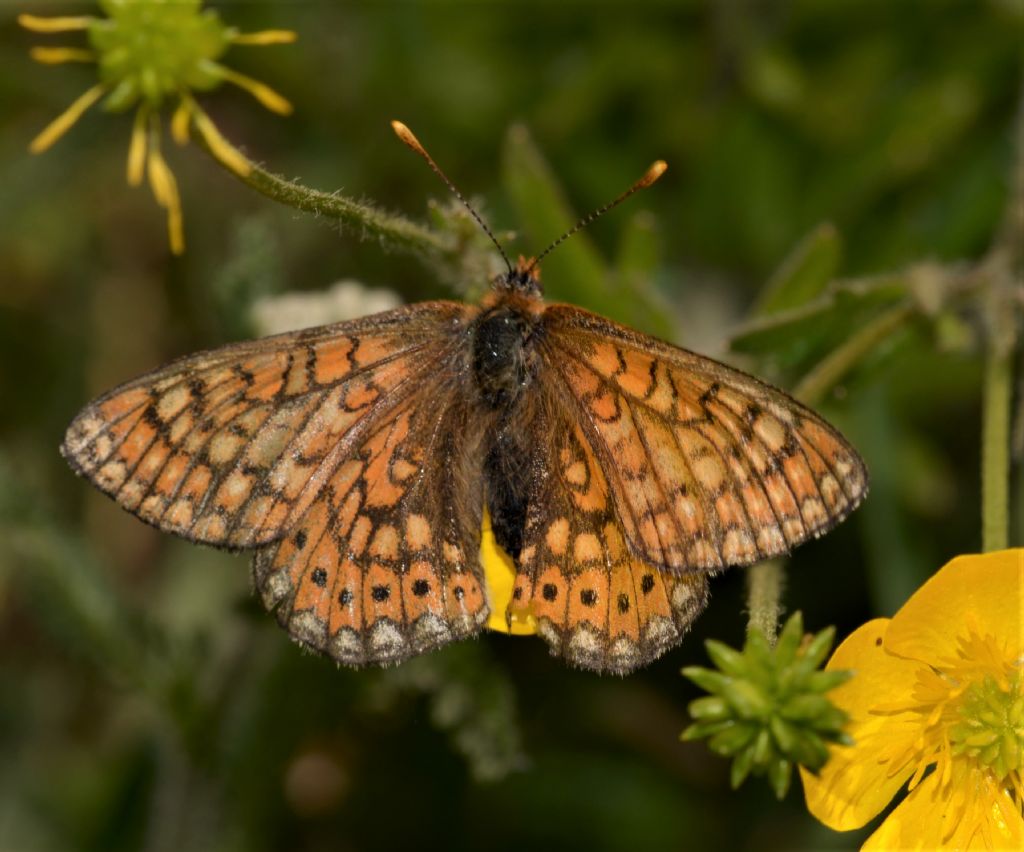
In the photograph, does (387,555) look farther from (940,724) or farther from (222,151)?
(940,724)

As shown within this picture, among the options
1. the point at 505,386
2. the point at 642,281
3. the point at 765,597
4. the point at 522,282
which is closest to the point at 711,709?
the point at 765,597

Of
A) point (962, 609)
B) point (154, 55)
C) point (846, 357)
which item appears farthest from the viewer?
point (846, 357)

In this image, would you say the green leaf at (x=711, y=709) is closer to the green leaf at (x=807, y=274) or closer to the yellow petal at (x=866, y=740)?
the yellow petal at (x=866, y=740)

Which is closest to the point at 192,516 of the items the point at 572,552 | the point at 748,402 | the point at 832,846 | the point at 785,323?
the point at 572,552

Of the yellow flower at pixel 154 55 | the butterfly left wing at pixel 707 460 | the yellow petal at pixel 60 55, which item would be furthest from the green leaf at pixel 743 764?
the yellow petal at pixel 60 55

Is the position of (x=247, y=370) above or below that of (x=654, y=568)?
above

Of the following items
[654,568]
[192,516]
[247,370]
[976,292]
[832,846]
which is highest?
[976,292]

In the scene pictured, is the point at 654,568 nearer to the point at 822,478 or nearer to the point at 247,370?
the point at 822,478
